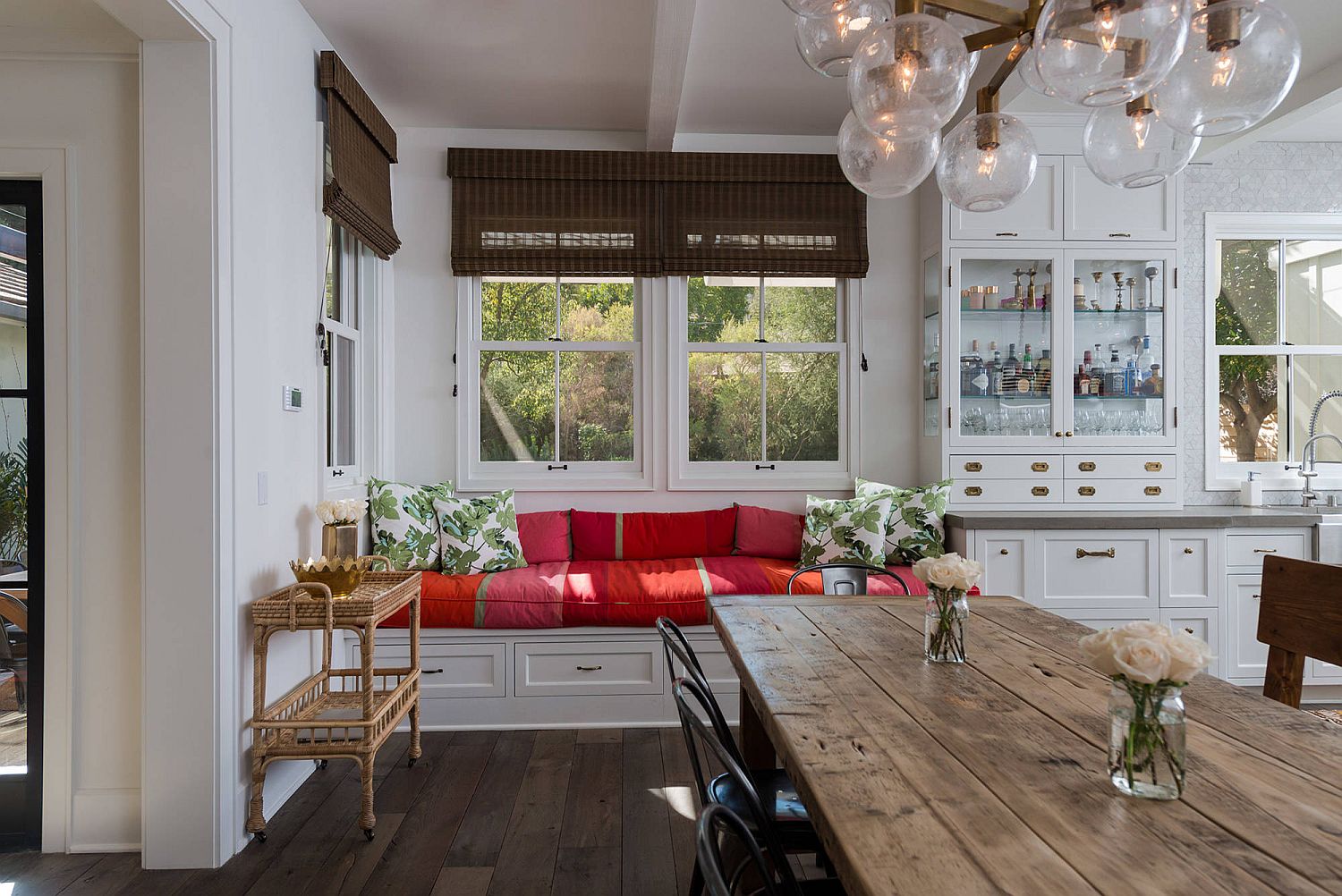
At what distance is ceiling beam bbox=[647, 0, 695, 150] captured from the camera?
2775 millimetres

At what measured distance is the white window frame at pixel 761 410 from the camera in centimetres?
428

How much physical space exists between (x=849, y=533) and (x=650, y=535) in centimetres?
104

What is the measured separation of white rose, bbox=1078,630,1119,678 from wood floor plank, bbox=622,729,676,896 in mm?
1514

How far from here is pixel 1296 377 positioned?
4305mm

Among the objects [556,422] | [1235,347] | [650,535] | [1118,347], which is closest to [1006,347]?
[1118,347]

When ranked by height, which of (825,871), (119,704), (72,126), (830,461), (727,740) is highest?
(72,126)

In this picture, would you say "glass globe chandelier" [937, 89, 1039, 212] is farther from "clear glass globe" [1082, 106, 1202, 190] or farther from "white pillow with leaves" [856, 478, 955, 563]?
"white pillow with leaves" [856, 478, 955, 563]

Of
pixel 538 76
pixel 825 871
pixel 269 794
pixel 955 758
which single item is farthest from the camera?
pixel 538 76

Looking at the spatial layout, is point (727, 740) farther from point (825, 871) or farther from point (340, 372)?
point (340, 372)

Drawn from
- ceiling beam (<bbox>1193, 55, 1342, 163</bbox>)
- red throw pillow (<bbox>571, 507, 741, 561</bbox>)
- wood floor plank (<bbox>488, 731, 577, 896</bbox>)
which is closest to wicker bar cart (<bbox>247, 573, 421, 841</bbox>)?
wood floor plank (<bbox>488, 731, 577, 896</bbox>)

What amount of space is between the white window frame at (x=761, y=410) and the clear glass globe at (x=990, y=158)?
8.37 feet

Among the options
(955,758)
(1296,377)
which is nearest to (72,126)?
(955,758)

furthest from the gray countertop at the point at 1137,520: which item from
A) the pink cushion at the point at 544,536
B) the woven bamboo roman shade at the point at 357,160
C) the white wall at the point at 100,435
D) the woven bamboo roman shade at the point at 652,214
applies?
the white wall at the point at 100,435

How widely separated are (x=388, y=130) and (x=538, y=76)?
0.87 metres
